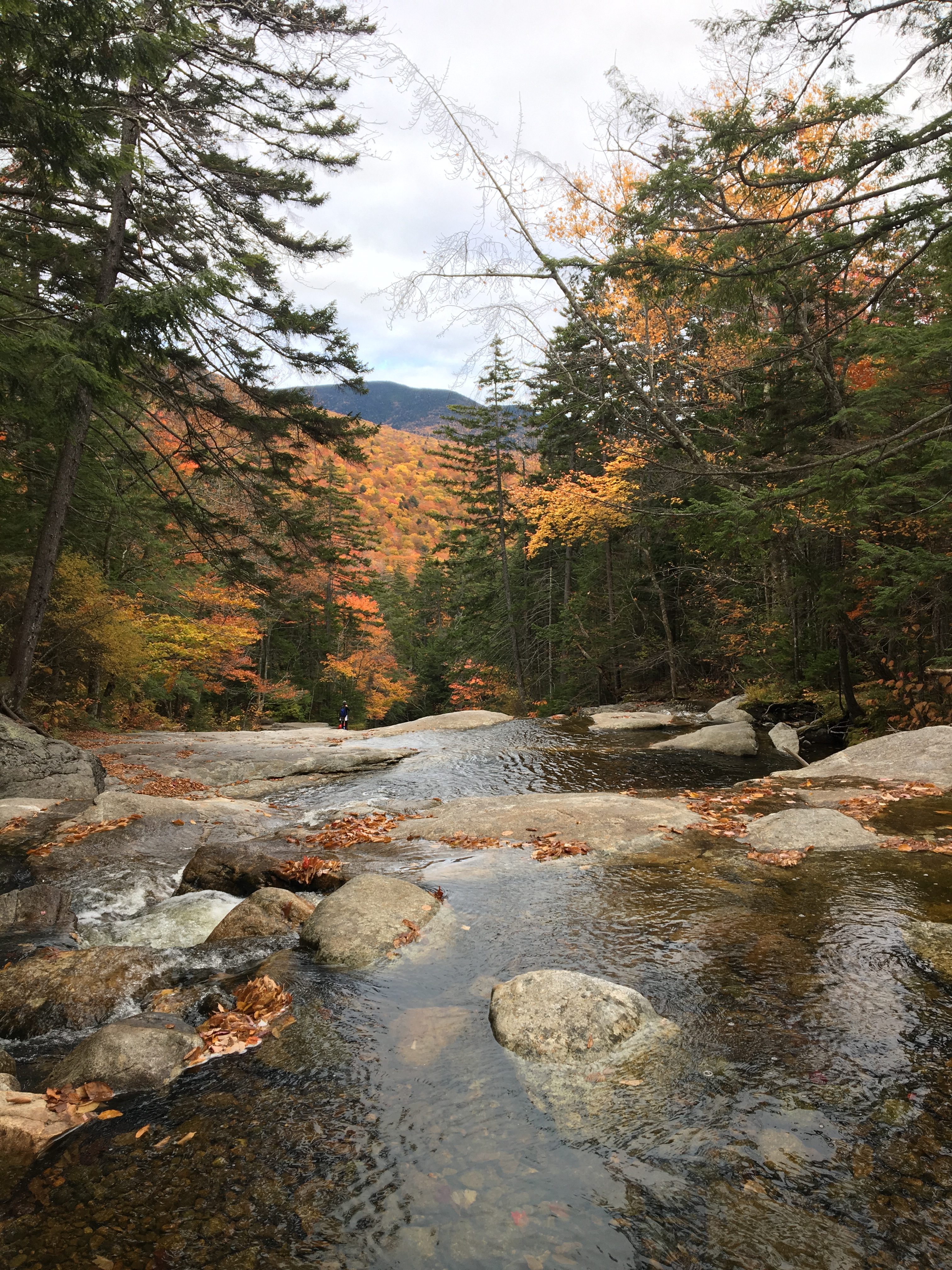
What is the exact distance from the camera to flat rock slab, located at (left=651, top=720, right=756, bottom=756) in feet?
43.3

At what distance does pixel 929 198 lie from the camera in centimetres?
485

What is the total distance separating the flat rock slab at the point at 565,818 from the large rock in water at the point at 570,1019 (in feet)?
10.3

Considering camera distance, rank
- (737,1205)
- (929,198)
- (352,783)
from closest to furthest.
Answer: (737,1205)
(929,198)
(352,783)

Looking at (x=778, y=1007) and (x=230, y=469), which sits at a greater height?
(x=230, y=469)

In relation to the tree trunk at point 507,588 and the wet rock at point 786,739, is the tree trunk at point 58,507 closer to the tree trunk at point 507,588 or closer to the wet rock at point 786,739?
the wet rock at point 786,739

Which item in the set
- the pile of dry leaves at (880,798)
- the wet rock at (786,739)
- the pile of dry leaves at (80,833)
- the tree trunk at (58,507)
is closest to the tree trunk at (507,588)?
the wet rock at (786,739)

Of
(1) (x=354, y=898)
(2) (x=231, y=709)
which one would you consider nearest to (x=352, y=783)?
(1) (x=354, y=898)

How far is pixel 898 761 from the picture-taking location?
8.94 meters

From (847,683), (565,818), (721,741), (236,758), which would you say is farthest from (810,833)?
(236,758)

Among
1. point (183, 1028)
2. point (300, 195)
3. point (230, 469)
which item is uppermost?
point (300, 195)

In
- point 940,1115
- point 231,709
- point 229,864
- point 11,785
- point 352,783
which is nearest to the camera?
point 940,1115

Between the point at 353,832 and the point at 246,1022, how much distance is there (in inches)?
167

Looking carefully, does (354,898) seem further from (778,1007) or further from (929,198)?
(929,198)

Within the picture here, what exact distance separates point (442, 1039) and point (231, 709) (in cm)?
2891
